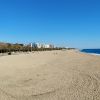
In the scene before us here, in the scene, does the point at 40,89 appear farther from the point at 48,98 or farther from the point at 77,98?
the point at 77,98

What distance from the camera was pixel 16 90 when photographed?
7.57 metres

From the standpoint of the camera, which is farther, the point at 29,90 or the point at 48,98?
the point at 29,90

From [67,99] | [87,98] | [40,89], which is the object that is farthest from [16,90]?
[87,98]

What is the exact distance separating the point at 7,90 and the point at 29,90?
1061 millimetres

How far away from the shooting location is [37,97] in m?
6.53

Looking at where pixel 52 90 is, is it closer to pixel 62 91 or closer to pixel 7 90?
pixel 62 91

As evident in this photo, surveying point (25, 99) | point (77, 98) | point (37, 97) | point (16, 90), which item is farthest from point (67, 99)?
point (16, 90)

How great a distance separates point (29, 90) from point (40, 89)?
21.8 inches

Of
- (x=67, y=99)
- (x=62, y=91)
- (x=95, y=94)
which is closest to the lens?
(x=67, y=99)

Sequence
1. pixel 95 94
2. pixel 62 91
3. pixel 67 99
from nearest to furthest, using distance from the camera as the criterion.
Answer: pixel 67 99, pixel 95 94, pixel 62 91

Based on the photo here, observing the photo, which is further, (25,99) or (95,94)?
(95,94)

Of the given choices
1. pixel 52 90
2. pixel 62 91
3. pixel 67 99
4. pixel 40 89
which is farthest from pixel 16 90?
pixel 67 99

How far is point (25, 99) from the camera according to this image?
6.31m

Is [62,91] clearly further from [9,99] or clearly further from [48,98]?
[9,99]
